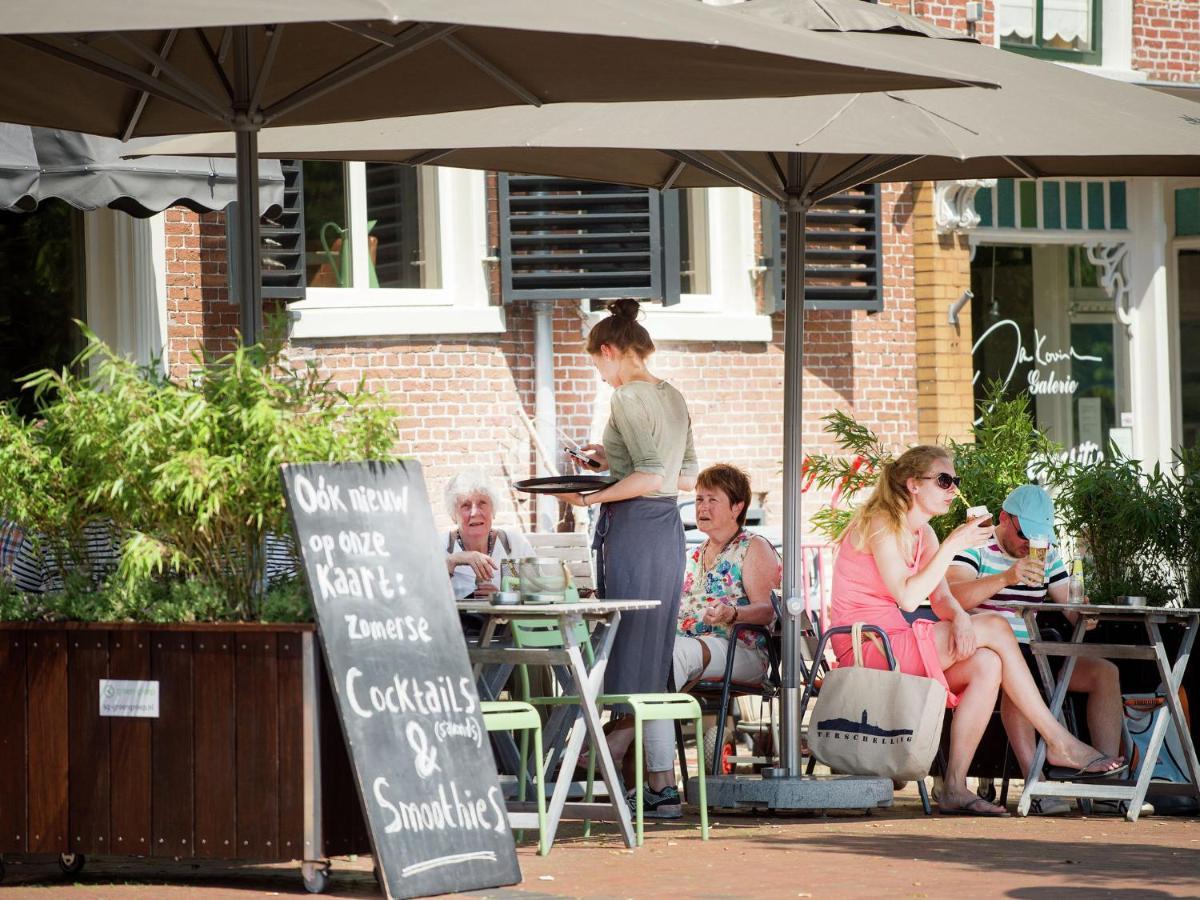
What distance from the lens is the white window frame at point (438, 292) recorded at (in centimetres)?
1175

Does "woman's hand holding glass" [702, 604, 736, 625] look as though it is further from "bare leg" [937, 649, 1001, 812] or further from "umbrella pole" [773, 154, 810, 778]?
"bare leg" [937, 649, 1001, 812]

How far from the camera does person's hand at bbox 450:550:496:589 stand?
8344 millimetres

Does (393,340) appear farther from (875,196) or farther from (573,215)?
(875,196)

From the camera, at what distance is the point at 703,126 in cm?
730

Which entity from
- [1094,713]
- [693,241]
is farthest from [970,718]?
[693,241]

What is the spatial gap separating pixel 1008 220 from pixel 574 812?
8724 millimetres

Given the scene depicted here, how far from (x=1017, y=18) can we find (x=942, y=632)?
8.08 m

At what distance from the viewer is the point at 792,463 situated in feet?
26.8

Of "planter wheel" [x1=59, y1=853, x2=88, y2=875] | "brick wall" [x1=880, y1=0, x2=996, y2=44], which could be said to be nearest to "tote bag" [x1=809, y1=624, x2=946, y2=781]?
"planter wheel" [x1=59, y1=853, x2=88, y2=875]

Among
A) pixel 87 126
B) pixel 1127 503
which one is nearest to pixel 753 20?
pixel 87 126

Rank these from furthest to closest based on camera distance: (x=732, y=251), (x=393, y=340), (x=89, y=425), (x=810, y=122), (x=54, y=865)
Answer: (x=732, y=251) < (x=393, y=340) < (x=810, y=122) < (x=54, y=865) < (x=89, y=425)

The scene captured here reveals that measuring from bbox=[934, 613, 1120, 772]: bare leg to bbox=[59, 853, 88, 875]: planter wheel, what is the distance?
3.45 meters

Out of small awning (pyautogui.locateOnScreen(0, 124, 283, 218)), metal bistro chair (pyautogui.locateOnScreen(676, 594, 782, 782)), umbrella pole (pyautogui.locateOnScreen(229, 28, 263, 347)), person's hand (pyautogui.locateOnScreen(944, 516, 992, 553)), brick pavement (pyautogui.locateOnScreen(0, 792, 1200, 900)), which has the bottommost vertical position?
brick pavement (pyautogui.locateOnScreen(0, 792, 1200, 900))

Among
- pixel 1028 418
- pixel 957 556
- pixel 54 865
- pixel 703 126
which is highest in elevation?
pixel 703 126
